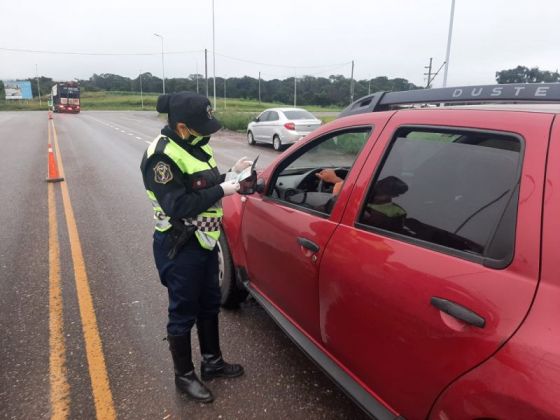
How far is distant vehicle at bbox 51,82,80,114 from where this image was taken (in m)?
49.4

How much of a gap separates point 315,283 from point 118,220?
4728mm

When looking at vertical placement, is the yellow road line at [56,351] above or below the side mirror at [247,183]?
below

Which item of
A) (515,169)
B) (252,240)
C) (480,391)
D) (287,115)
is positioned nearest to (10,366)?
(252,240)

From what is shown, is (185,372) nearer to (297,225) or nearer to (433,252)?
(297,225)

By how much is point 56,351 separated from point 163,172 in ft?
5.58

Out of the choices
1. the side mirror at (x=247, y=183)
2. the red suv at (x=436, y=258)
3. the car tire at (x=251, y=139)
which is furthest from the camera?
the car tire at (x=251, y=139)

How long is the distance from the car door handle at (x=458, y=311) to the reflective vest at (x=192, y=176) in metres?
1.31

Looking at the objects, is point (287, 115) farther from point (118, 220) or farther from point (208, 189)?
point (208, 189)

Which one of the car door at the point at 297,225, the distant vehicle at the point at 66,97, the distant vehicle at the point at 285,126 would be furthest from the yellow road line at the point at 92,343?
the distant vehicle at the point at 66,97

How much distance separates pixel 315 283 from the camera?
2277 millimetres

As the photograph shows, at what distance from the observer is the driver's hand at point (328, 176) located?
9.60ft

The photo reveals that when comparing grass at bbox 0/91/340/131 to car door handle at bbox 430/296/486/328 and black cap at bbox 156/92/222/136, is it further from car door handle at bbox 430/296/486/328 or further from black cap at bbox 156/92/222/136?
car door handle at bbox 430/296/486/328

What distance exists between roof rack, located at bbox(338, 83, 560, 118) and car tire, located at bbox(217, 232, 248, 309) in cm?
144

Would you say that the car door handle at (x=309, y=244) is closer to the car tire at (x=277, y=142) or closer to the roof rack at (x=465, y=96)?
the roof rack at (x=465, y=96)
